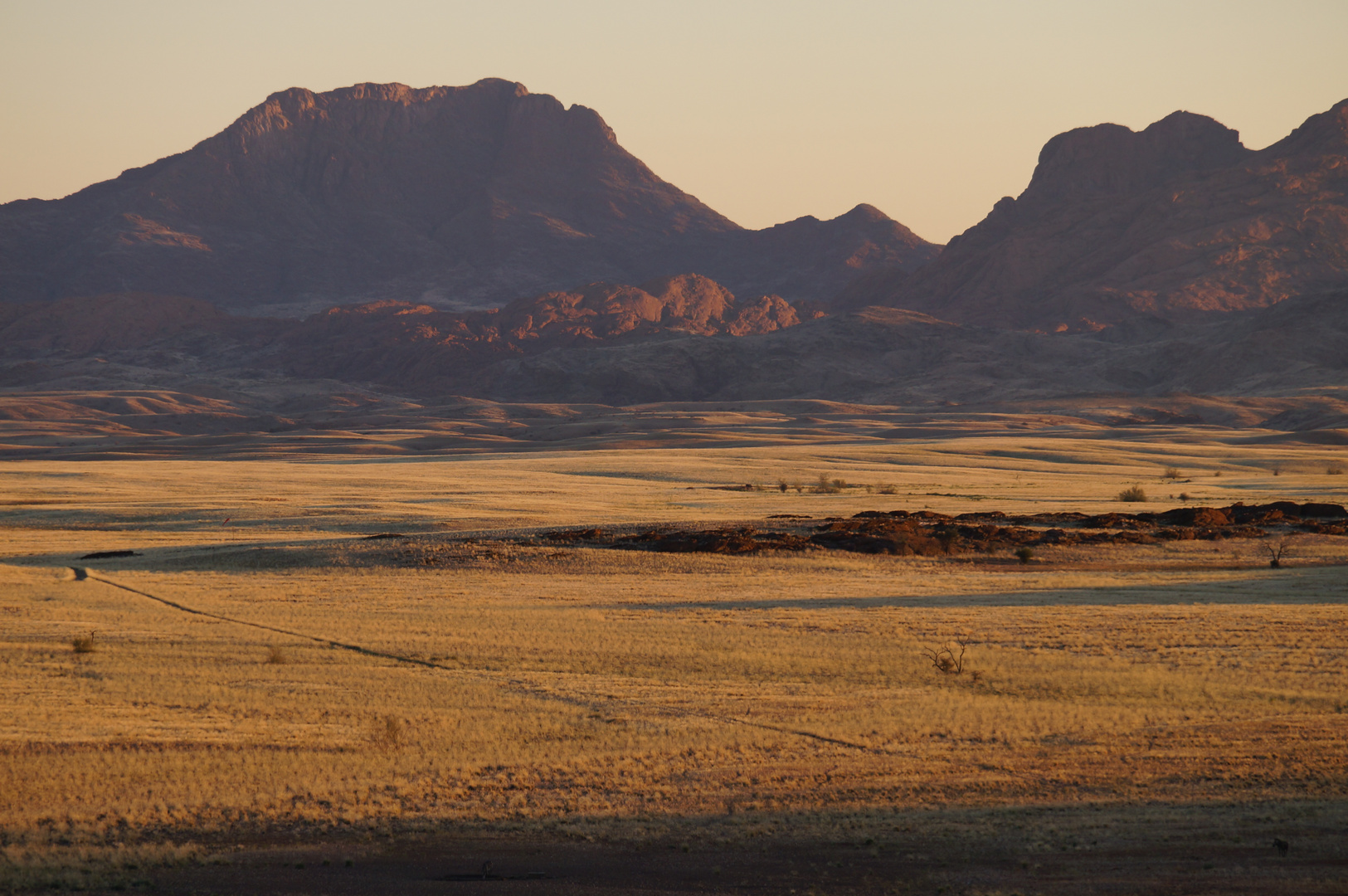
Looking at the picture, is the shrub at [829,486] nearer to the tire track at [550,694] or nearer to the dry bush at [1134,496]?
the dry bush at [1134,496]

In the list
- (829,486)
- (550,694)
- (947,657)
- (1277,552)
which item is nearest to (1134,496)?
(829,486)

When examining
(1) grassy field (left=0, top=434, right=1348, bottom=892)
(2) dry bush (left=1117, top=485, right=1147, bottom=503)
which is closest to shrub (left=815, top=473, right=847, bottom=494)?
(2) dry bush (left=1117, top=485, right=1147, bottom=503)

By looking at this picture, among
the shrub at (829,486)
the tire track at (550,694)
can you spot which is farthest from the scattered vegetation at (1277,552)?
the shrub at (829,486)

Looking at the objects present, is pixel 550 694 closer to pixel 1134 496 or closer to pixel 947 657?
pixel 947 657

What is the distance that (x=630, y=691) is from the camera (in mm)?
17016

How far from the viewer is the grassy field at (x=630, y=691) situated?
12.2 metres

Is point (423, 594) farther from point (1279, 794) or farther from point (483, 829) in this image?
point (1279, 794)

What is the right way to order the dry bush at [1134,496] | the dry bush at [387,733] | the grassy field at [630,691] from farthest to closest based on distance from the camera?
the dry bush at [1134,496], the dry bush at [387,733], the grassy field at [630,691]

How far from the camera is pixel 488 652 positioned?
1961cm

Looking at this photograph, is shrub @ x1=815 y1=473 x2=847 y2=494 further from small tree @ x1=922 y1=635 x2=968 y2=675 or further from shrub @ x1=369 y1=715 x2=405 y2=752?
shrub @ x1=369 y1=715 x2=405 y2=752

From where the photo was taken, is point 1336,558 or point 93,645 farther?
point 1336,558

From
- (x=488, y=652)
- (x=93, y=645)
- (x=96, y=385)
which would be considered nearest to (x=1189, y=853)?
(x=488, y=652)

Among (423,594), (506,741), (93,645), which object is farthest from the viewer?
(423,594)

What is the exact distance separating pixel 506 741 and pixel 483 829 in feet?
9.18
